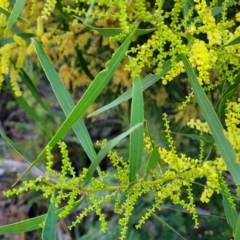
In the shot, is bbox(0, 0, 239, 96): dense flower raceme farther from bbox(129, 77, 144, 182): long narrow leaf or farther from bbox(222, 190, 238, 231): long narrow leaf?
bbox(222, 190, 238, 231): long narrow leaf

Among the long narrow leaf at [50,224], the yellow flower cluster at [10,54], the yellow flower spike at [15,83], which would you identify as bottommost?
the long narrow leaf at [50,224]

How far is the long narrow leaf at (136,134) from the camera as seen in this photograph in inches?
26.0

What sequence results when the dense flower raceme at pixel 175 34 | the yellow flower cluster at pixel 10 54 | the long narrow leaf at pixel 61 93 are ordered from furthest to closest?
1. the yellow flower cluster at pixel 10 54
2. the long narrow leaf at pixel 61 93
3. the dense flower raceme at pixel 175 34

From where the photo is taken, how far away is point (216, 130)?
2.23 ft

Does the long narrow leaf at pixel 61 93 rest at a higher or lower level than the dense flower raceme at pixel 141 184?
higher

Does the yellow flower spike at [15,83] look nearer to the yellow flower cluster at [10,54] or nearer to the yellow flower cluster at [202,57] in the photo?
the yellow flower cluster at [10,54]

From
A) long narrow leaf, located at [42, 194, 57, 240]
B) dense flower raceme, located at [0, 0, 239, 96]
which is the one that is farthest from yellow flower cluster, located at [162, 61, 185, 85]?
long narrow leaf, located at [42, 194, 57, 240]

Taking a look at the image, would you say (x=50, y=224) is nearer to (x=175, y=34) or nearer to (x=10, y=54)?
(x=175, y=34)

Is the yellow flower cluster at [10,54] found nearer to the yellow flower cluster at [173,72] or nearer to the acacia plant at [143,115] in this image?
the acacia plant at [143,115]

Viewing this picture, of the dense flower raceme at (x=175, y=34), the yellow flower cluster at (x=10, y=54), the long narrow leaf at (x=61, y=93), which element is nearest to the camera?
the dense flower raceme at (x=175, y=34)

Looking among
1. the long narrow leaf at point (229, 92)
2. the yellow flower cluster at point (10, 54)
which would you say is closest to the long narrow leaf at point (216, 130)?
the long narrow leaf at point (229, 92)

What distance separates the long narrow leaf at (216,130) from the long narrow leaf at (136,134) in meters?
0.07

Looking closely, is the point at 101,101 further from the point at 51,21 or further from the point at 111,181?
the point at 111,181

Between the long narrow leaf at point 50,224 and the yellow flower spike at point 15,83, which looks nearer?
the long narrow leaf at point 50,224
